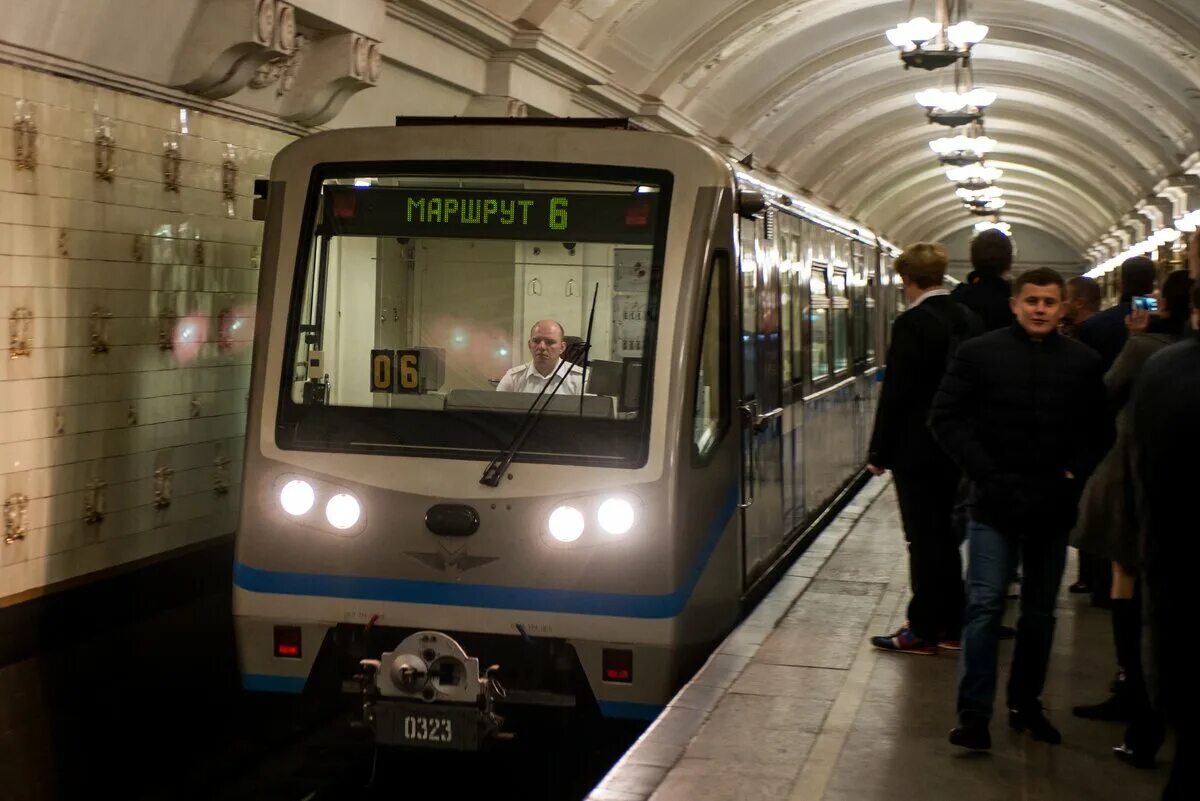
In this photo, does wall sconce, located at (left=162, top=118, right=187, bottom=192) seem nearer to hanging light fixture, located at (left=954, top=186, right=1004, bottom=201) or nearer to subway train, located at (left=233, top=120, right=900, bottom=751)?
subway train, located at (left=233, top=120, right=900, bottom=751)

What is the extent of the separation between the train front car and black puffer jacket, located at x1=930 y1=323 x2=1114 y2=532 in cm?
122

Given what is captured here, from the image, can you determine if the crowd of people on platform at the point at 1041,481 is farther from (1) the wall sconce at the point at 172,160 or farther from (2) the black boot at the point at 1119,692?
(1) the wall sconce at the point at 172,160

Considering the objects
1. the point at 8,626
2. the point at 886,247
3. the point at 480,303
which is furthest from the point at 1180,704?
the point at 886,247

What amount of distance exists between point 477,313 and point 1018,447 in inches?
87.7

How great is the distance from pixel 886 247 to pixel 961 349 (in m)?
13.3

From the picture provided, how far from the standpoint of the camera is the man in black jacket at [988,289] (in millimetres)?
7996

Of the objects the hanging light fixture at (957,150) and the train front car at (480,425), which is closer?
the train front car at (480,425)

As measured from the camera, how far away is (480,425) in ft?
21.3

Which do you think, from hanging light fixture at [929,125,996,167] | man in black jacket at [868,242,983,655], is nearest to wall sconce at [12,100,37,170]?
man in black jacket at [868,242,983,655]

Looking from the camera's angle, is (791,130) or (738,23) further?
(791,130)

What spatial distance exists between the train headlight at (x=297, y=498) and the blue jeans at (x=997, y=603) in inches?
102

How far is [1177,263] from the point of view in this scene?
2883 cm

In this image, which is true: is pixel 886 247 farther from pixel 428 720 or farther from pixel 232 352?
pixel 428 720

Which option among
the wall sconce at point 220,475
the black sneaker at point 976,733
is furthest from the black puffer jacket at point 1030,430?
the wall sconce at point 220,475
